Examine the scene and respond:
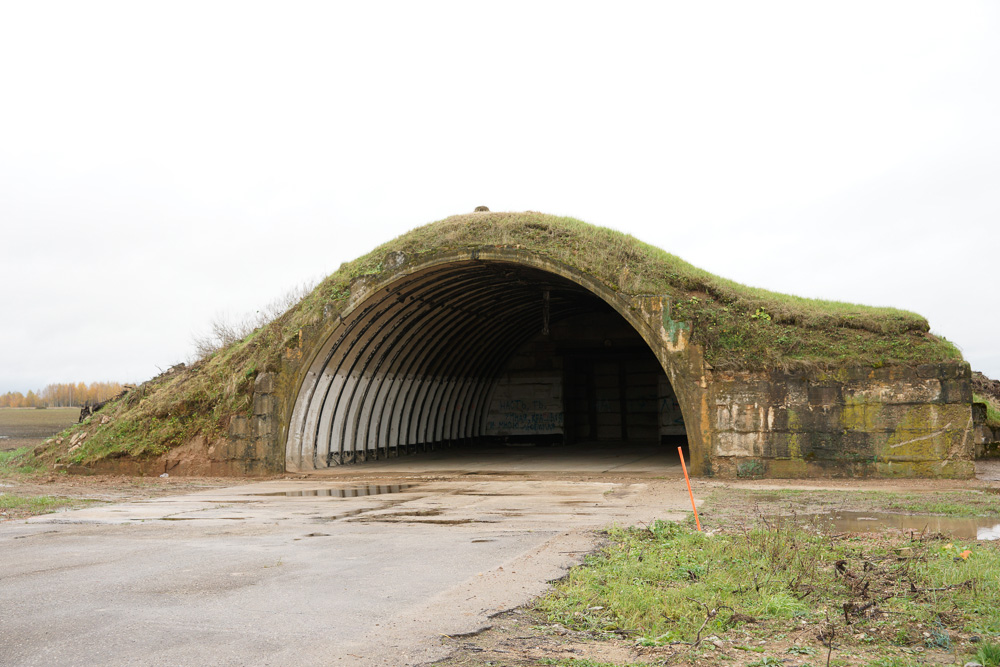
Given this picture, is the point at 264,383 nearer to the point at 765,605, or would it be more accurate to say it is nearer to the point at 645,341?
the point at 645,341

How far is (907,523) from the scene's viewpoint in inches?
358

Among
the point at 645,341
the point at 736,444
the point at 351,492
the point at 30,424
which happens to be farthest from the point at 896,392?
the point at 30,424

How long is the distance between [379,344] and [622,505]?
9473 mm

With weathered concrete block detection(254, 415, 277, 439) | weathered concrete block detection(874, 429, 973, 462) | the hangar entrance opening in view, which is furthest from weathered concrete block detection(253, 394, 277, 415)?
weathered concrete block detection(874, 429, 973, 462)

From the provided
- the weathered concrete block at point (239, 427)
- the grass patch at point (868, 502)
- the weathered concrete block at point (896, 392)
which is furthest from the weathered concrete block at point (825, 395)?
the weathered concrete block at point (239, 427)

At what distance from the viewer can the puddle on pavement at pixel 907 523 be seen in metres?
8.40

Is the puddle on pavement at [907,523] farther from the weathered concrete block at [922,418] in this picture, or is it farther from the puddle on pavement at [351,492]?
the puddle on pavement at [351,492]

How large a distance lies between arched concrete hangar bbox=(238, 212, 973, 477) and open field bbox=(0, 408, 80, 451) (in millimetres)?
13077

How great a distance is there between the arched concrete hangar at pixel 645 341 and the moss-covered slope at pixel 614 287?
40 millimetres

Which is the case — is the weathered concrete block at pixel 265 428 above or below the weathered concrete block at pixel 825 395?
below

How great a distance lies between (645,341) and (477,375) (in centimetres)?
804

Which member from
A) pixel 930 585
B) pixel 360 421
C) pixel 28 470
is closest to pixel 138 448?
pixel 28 470

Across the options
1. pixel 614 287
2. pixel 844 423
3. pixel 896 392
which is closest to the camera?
pixel 896 392

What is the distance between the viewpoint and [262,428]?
18109 mm
